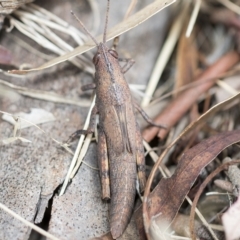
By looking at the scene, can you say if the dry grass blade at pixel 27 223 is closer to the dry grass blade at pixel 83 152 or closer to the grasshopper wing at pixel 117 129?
the dry grass blade at pixel 83 152

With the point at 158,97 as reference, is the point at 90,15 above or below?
above

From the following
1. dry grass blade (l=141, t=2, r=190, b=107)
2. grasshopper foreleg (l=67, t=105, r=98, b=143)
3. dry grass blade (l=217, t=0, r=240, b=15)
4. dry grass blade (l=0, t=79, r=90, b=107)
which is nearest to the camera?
grasshopper foreleg (l=67, t=105, r=98, b=143)

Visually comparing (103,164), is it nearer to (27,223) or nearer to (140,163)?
(140,163)

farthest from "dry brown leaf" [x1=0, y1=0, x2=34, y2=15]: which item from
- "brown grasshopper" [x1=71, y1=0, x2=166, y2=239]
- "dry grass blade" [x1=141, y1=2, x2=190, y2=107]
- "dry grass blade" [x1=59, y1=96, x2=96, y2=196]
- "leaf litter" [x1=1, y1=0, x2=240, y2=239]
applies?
"dry grass blade" [x1=141, y1=2, x2=190, y2=107]

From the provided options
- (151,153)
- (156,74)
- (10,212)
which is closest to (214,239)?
(151,153)

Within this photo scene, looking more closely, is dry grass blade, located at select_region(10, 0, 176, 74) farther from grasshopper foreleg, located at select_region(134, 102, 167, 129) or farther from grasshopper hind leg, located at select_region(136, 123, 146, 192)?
grasshopper hind leg, located at select_region(136, 123, 146, 192)

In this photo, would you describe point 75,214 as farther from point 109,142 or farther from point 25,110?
point 25,110
